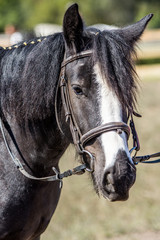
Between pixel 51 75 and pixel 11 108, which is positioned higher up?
pixel 51 75

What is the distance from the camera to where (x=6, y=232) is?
2.71 m

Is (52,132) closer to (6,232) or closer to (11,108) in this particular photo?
(11,108)

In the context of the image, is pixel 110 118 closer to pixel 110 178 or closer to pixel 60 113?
pixel 110 178

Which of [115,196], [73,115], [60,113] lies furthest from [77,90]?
[115,196]

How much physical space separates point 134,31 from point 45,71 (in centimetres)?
64

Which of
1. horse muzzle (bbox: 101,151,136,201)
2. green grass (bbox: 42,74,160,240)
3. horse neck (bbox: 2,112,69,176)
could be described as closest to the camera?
horse muzzle (bbox: 101,151,136,201)

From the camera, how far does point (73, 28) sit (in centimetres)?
248

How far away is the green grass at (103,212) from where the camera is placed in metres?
5.09

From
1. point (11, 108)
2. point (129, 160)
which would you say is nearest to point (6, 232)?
point (11, 108)

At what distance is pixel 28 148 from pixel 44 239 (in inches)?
99.8

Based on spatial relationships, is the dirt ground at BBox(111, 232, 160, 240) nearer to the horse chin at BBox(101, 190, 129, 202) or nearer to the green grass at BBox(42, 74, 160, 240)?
the green grass at BBox(42, 74, 160, 240)

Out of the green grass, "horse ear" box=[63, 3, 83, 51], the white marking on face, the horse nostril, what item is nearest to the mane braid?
"horse ear" box=[63, 3, 83, 51]

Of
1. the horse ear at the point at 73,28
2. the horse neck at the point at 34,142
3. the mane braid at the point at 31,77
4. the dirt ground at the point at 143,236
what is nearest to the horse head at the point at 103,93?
the horse ear at the point at 73,28

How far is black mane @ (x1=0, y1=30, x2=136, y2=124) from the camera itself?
2398 mm
